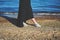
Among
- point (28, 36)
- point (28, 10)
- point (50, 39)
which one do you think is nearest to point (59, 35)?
point (50, 39)

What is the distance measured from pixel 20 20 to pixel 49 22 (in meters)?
0.67

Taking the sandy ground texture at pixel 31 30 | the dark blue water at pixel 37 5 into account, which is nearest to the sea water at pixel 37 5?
the dark blue water at pixel 37 5

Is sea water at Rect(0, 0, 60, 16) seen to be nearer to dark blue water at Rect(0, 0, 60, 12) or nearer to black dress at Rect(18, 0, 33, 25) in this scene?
dark blue water at Rect(0, 0, 60, 12)

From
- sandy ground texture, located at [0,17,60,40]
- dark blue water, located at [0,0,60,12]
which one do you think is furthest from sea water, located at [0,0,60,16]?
sandy ground texture, located at [0,17,60,40]

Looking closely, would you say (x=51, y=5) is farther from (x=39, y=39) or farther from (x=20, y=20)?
(x=39, y=39)

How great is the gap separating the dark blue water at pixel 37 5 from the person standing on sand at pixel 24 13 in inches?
10.3

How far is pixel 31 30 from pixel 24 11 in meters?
0.43

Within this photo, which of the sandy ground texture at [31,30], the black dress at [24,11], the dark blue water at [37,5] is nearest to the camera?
the sandy ground texture at [31,30]

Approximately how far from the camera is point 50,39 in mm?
3527

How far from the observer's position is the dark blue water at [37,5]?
4332 mm

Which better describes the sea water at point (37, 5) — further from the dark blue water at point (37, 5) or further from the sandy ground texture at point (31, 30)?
the sandy ground texture at point (31, 30)

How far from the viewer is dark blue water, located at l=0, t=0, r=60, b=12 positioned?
433 cm

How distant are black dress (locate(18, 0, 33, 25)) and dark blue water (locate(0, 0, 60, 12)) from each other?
256mm

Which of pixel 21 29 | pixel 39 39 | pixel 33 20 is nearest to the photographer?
pixel 39 39
